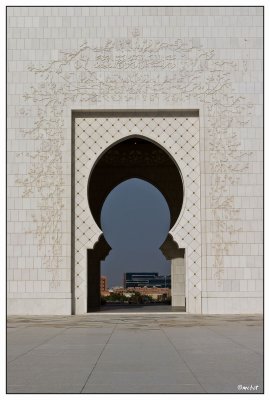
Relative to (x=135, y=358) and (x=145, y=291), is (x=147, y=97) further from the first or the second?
(x=145, y=291)

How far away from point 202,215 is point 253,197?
0.99m

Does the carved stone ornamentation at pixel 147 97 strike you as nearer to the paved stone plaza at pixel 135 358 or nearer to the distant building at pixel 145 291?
the paved stone plaza at pixel 135 358

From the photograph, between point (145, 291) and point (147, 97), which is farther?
point (145, 291)

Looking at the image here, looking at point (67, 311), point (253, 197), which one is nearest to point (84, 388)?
point (67, 311)

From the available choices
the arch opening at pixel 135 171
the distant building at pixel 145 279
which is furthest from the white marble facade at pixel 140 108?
the distant building at pixel 145 279

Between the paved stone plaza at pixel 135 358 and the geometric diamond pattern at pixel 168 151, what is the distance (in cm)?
245

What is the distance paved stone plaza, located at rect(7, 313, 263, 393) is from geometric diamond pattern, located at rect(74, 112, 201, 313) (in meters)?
2.45

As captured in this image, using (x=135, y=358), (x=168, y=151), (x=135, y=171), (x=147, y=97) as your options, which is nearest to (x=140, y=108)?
(x=147, y=97)

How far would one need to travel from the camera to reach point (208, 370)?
160 inches

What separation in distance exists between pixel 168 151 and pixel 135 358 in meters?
6.45

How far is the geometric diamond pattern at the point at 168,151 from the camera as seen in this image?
34.4 feet

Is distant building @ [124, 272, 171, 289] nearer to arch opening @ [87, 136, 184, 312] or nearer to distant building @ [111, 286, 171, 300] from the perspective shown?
distant building @ [111, 286, 171, 300]

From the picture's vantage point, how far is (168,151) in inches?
424
